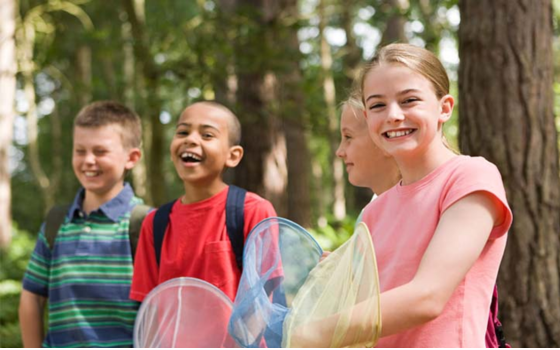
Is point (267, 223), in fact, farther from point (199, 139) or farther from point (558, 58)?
point (558, 58)

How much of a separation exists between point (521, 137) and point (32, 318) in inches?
125

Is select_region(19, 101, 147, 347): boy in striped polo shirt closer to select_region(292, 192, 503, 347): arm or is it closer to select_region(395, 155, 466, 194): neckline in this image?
select_region(395, 155, 466, 194): neckline

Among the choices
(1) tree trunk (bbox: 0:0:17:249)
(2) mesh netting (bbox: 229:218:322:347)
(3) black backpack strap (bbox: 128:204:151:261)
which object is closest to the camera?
(2) mesh netting (bbox: 229:218:322:347)

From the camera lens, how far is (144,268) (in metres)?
3.32

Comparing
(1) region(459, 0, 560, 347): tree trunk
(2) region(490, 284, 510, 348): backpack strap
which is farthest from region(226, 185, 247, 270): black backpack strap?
(1) region(459, 0, 560, 347): tree trunk

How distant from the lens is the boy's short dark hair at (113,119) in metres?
3.90

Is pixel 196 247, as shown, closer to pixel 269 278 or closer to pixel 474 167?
pixel 269 278

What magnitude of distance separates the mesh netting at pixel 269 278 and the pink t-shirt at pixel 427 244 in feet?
1.05

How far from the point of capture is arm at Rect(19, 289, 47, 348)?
3.73 metres

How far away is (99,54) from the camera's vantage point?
1139 cm

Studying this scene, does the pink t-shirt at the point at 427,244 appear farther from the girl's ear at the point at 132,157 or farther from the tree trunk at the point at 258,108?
the tree trunk at the point at 258,108

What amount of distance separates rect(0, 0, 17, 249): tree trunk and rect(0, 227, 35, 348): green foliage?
2.09 feet

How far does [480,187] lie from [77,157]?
262 centimetres

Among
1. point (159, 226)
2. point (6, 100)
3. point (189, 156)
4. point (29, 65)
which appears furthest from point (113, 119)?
point (29, 65)
